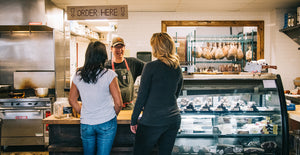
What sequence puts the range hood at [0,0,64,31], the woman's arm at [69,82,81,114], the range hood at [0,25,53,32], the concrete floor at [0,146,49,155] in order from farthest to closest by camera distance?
the range hood at [0,25,53,32]
the range hood at [0,0,64,31]
the concrete floor at [0,146,49,155]
the woman's arm at [69,82,81,114]

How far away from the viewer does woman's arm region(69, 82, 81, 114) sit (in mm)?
2146

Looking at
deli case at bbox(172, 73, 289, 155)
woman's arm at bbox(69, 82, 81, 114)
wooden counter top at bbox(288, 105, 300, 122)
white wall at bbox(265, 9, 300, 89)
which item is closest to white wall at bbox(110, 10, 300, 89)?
white wall at bbox(265, 9, 300, 89)

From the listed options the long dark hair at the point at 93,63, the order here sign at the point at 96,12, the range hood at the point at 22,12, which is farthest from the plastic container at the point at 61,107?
the range hood at the point at 22,12

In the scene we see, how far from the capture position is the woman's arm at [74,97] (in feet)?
7.04

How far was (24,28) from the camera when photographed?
4914mm

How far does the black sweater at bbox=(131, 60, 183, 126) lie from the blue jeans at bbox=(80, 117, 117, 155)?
0.35m

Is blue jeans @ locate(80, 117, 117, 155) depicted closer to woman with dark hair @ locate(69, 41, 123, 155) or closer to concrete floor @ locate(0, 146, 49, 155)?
woman with dark hair @ locate(69, 41, 123, 155)

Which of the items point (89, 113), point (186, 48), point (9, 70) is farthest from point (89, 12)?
point (186, 48)

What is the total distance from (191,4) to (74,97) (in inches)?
147

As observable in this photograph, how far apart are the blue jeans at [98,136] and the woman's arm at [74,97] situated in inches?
9.5

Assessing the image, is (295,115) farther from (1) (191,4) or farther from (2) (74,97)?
(1) (191,4)

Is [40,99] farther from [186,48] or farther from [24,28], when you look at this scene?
[186,48]

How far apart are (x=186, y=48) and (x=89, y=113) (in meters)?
5.23

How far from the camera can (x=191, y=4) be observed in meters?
5.06
